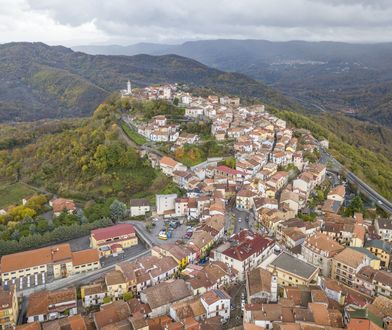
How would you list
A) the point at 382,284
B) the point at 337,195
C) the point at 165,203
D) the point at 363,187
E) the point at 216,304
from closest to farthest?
the point at 216,304
the point at 382,284
the point at 165,203
the point at 337,195
the point at 363,187

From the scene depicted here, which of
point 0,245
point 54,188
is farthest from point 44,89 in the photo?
point 0,245

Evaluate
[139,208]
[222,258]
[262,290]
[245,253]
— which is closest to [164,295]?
[222,258]

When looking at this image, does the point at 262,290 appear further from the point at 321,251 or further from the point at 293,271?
the point at 321,251

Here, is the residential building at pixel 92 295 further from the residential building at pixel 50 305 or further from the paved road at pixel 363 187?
the paved road at pixel 363 187

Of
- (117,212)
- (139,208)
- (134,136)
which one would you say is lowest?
(117,212)

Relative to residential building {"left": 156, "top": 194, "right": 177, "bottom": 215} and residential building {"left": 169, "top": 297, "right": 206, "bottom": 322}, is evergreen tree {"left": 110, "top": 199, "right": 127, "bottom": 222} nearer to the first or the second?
residential building {"left": 156, "top": 194, "right": 177, "bottom": 215}

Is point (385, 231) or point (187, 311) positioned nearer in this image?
point (187, 311)
